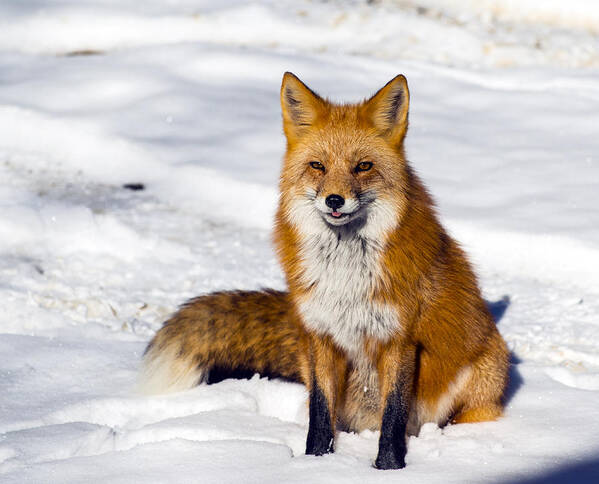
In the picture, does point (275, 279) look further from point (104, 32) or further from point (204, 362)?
point (104, 32)

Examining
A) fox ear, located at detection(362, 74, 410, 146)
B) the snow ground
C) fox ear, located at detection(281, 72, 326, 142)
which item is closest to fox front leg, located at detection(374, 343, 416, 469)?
the snow ground

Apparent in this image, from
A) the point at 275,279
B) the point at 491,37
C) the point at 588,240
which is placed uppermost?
the point at 491,37

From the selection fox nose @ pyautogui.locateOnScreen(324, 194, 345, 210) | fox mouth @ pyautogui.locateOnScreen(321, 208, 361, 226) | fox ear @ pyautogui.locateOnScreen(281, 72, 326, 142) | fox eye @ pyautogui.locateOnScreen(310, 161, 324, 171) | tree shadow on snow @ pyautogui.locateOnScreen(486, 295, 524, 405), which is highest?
fox ear @ pyautogui.locateOnScreen(281, 72, 326, 142)

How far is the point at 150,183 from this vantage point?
6137 millimetres

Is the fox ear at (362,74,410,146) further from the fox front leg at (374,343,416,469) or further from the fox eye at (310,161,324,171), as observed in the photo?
the fox front leg at (374,343,416,469)

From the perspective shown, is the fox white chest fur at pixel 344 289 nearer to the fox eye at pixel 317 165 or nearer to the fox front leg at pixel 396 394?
the fox front leg at pixel 396 394

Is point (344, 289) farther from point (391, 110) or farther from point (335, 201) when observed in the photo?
point (391, 110)

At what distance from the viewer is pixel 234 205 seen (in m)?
5.89

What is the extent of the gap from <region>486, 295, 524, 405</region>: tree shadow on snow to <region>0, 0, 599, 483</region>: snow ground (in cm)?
2

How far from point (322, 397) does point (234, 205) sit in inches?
118

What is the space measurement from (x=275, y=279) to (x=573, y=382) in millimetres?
2003

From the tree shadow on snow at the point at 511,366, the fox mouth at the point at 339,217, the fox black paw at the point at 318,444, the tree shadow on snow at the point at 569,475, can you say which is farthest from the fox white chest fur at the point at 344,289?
the tree shadow on snow at the point at 511,366

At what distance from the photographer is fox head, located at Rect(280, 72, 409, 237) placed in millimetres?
3007

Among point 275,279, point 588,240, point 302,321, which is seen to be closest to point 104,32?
point 275,279
